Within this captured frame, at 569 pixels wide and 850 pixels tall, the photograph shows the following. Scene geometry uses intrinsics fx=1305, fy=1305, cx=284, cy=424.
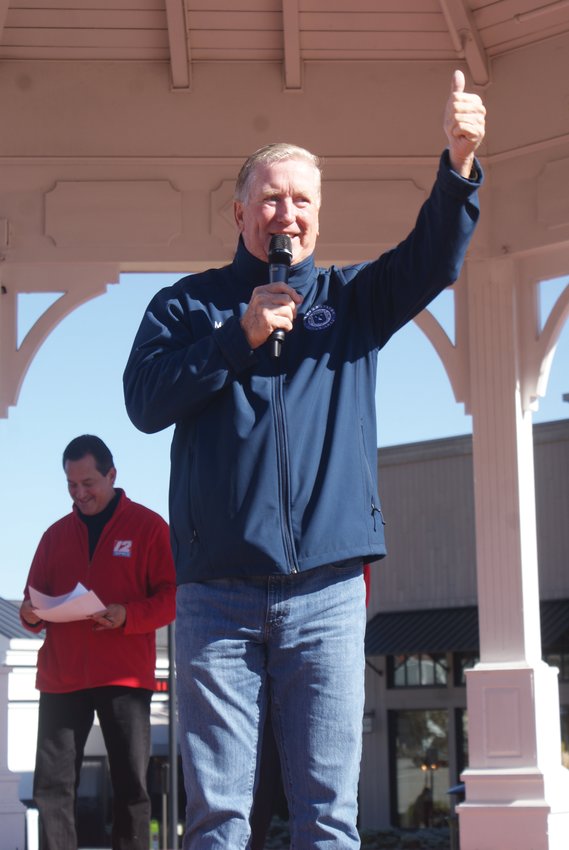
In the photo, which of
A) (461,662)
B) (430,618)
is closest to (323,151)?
(461,662)

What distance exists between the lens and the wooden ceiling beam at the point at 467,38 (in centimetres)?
606

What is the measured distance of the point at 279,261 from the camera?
208 centimetres

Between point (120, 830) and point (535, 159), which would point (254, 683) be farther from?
point (535, 159)

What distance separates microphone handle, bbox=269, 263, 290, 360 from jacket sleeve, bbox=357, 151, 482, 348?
18 cm

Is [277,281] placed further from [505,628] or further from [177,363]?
[505,628]

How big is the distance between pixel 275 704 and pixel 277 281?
25.9 inches

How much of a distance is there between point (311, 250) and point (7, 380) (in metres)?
A: 4.38

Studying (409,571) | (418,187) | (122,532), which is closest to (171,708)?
(418,187)

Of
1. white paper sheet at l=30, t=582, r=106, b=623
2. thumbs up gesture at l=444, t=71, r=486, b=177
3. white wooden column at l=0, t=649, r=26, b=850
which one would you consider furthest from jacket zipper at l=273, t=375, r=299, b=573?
white wooden column at l=0, t=649, r=26, b=850

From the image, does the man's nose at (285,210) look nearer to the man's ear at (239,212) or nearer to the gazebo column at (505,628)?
the man's ear at (239,212)

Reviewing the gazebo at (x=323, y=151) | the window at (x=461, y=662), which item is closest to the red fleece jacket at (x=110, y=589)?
the gazebo at (x=323, y=151)

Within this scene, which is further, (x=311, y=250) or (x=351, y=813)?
(x=311, y=250)

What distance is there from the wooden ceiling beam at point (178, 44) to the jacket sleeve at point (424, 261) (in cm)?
424

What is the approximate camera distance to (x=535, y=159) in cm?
612
